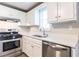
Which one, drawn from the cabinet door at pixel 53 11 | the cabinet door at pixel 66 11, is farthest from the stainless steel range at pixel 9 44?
the cabinet door at pixel 66 11

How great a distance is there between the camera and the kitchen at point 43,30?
4.29 ft

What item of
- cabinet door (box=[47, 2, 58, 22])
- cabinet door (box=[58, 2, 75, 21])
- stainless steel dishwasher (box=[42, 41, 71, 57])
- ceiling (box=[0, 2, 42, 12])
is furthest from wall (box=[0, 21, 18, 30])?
cabinet door (box=[58, 2, 75, 21])

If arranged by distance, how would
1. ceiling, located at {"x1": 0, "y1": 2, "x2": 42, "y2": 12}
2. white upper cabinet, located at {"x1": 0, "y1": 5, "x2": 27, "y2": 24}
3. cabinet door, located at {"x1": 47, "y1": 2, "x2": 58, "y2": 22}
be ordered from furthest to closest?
ceiling, located at {"x1": 0, "y1": 2, "x2": 42, "y2": 12}
white upper cabinet, located at {"x1": 0, "y1": 5, "x2": 27, "y2": 24}
cabinet door, located at {"x1": 47, "y1": 2, "x2": 58, "y2": 22}

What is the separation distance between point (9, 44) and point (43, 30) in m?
1.07

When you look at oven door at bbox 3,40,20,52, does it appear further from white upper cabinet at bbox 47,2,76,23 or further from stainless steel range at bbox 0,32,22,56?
white upper cabinet at bbox 47,2,76,23

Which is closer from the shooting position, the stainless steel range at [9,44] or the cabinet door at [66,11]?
the cabinet door at [66,11]

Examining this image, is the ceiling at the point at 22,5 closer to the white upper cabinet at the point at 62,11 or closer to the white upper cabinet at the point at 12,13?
the white upper cabinet at the point at 12,13

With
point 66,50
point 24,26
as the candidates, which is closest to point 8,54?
point 24,26

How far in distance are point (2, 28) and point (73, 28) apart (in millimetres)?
2198

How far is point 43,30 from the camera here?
2404 millimetres

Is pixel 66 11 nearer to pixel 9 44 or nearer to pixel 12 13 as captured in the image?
pixel 9 44

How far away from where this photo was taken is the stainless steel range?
2.11 metres

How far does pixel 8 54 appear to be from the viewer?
2.22 metres

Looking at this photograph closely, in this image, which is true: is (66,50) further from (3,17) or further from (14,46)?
(3,17)
